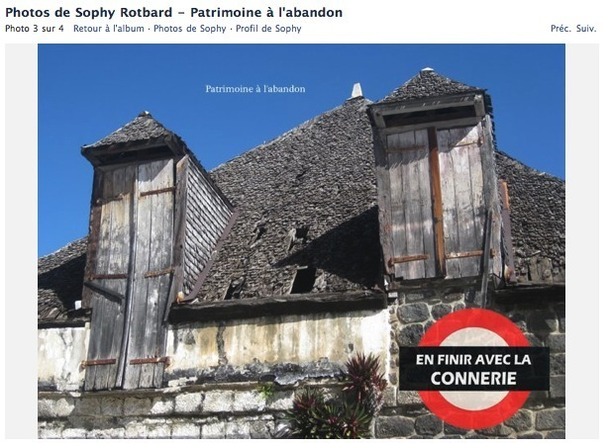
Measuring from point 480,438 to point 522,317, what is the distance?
1.52m

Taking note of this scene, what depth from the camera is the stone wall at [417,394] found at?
1038 centimetres

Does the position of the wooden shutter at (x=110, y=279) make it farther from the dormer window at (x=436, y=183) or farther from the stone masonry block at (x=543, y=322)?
the stone masonry block at (x=543, y=322)

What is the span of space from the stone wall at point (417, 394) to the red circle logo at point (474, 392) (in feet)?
0.23

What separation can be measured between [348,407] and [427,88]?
4.46m

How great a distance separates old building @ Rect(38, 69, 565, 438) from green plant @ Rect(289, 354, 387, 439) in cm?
17

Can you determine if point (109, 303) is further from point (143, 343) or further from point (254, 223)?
point (254, 223)

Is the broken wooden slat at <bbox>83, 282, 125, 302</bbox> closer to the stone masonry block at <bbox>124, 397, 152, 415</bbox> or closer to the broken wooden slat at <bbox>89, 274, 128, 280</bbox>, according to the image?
the broken wooden slat at <bbox>89, 274, 128, 280</bbox>

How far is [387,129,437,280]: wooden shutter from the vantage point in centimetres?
1143

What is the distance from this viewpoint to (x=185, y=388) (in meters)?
11.6

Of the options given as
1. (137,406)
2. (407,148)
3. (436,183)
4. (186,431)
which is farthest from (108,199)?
(436,183)

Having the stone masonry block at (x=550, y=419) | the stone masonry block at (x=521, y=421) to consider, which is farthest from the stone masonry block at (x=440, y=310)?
the stone masonry block at (x=550, y=419)

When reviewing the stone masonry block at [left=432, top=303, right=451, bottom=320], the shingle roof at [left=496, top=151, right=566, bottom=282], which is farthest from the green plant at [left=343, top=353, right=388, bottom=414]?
the shingle roof at [left=496, top=151, right=566, bottom=282]

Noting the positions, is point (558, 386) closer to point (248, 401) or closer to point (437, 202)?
point (437, 202)

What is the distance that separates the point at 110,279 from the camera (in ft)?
41.6
